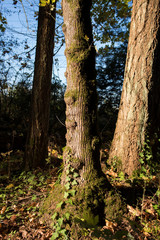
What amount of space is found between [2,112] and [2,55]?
2336 millimetres

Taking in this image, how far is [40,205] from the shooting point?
2572 mm

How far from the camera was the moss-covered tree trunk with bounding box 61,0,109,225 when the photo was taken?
2.16 metres

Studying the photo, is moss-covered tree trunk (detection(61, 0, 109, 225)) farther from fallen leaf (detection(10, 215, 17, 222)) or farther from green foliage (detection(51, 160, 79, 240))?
fallen leaf (detection(10, 215, 17, 222))

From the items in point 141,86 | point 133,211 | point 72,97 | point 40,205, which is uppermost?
point 141,86

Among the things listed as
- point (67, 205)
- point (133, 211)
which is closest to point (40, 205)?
point (67, 205)

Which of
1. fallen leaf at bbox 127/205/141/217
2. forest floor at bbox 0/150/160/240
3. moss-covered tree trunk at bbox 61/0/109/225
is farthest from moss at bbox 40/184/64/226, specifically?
fallen leaf at bbox 127/205/141/217

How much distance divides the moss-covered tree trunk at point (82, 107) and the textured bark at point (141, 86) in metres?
0.99

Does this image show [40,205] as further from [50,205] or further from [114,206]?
[114,206]

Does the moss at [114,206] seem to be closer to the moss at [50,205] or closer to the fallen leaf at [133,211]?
the fallen leaf at [133,211]

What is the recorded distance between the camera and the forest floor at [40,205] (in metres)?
2.08

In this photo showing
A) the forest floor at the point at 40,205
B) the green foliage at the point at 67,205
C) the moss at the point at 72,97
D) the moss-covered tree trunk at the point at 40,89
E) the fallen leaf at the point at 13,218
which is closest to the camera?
the green foliage at the point at 67,205

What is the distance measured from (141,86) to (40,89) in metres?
2.30

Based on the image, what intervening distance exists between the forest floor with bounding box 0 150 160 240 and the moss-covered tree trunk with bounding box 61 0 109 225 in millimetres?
455

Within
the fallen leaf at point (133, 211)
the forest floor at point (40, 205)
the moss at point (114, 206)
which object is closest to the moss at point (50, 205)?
the forest floor at point (40, 205)
